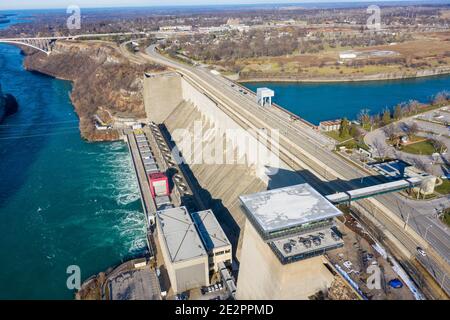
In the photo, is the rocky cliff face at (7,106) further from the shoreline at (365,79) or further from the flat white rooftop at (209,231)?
the flat white rooftop at (209,231)

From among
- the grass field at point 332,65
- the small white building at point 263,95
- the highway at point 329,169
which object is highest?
the grass field at point 332,65

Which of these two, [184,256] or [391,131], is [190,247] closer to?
[184,256]

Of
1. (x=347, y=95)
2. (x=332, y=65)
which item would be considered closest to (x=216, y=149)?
(x=347, y=95)

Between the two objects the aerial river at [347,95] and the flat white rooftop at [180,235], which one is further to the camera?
the aerial river at [347,95]

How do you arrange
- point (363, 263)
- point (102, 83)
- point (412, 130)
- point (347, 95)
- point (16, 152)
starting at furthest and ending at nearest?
point (347, 95), point (102, 83), point (16, 152), point (412, 130), point (363, 263)

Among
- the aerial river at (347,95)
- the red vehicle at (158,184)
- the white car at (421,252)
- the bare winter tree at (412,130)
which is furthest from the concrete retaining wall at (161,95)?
the white car at (421,252)

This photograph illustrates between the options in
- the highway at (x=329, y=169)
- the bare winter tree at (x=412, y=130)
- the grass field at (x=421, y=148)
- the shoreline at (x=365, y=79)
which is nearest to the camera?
the highway at (x=329, y=169)

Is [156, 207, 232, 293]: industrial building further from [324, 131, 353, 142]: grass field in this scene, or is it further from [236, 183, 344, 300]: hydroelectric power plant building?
[324, 131, 353, 142]: grass field
